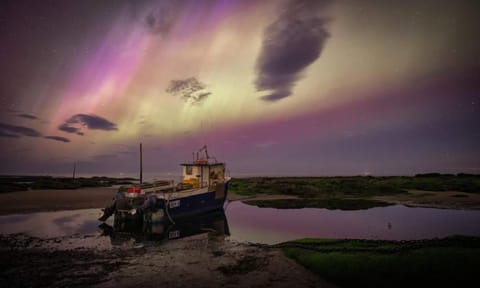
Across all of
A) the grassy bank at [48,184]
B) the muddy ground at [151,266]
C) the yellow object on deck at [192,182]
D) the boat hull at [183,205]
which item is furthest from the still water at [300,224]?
the grassy bank at [48,184]

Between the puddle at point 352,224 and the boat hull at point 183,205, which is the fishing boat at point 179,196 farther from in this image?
the puddle at point 352,224

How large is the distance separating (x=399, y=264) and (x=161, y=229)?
54.4 feet

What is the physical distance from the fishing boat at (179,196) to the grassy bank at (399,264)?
13182 millimetres

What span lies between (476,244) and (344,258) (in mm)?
5519

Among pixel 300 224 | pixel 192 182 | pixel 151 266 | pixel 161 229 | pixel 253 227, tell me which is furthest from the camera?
pixel 192 182

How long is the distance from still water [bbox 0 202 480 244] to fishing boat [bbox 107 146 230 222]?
145 centimetres

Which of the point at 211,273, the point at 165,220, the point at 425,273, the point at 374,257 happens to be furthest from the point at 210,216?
the point at 425,273

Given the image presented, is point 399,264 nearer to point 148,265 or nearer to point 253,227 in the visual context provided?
point 148,265

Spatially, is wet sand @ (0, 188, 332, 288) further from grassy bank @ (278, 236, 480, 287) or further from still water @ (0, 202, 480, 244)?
still water @ (0, 202, 480, 244)

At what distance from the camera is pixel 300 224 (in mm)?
23766

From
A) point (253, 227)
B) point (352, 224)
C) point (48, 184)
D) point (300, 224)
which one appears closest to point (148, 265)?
point (253, 227)

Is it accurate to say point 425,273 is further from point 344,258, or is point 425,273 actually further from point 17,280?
point 17,280

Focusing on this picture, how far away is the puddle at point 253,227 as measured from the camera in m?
18.5

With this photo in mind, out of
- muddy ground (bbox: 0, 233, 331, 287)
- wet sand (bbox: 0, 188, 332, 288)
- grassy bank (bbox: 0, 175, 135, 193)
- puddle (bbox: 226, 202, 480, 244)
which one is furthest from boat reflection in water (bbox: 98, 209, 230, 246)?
grassy bank (bbox: 0, 175, 135, 193)
